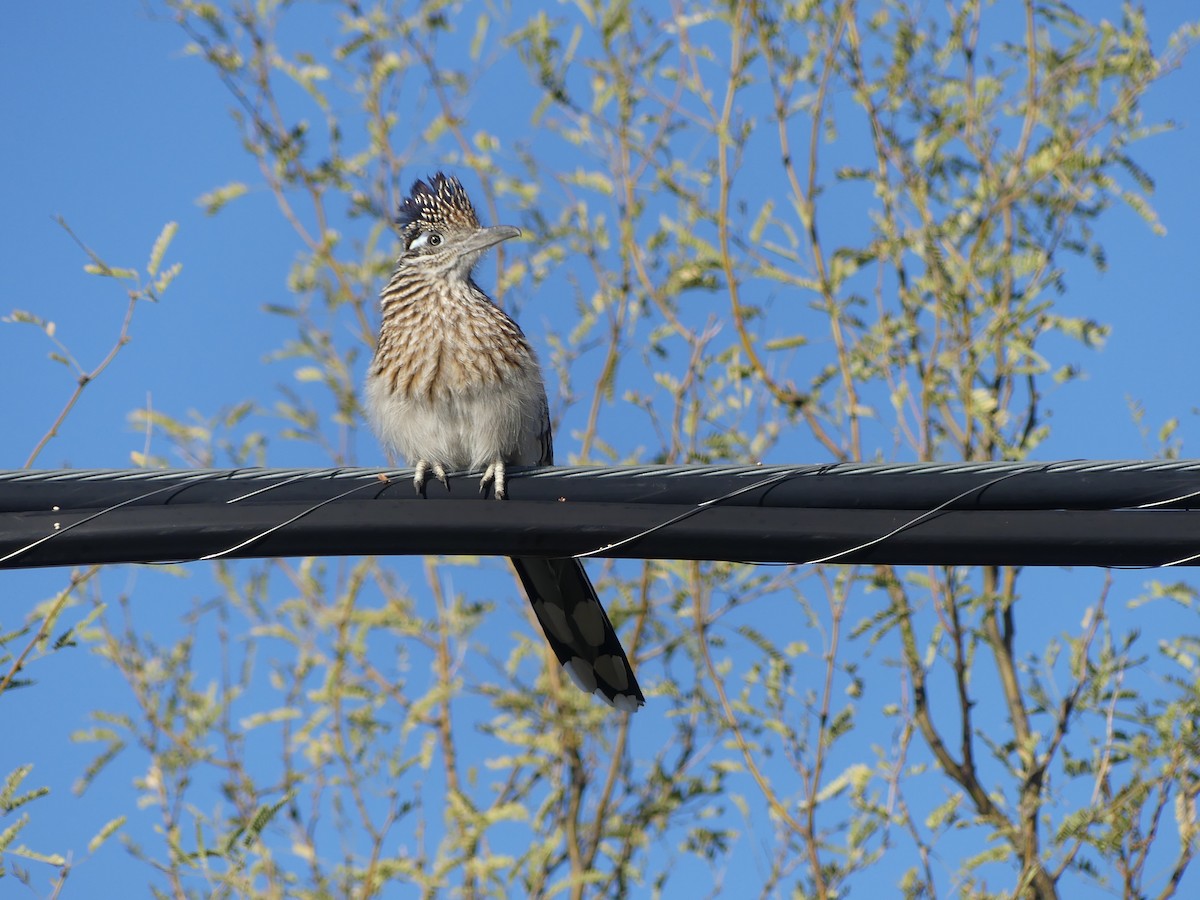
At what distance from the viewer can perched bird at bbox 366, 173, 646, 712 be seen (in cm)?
516

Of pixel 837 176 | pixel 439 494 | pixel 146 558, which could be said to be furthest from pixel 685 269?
pixel 146 558

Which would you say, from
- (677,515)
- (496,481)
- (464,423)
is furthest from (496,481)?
(464,423)

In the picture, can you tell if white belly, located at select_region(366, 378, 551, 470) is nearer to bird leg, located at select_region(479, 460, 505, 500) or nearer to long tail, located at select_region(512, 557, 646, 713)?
long tail, located at select_region(512, 557, 646, 713)

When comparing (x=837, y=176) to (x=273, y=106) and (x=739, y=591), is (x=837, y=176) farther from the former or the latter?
(x=273, y=106)

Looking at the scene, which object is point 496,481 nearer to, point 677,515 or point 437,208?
Result: point 677,515

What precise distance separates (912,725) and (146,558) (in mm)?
4266

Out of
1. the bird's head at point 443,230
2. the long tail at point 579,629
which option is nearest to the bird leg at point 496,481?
the long tail at point 579,629

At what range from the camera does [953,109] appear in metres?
7.56

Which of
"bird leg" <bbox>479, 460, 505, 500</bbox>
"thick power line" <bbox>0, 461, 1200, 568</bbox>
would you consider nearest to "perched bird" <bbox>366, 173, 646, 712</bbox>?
"bird leg" <bbox>479, 460, 505, 500</bbox>

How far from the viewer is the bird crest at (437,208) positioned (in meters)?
6.56

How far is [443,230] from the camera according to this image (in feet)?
21.4

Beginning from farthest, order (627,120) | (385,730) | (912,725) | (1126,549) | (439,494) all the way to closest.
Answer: (627,120), (385,730), (912,725), (439,494), (1126,549)

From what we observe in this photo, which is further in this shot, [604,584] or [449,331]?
[604,584]

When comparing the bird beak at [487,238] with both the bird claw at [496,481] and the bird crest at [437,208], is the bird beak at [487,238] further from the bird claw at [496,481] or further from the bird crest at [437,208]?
the bird claw at [496,481]
